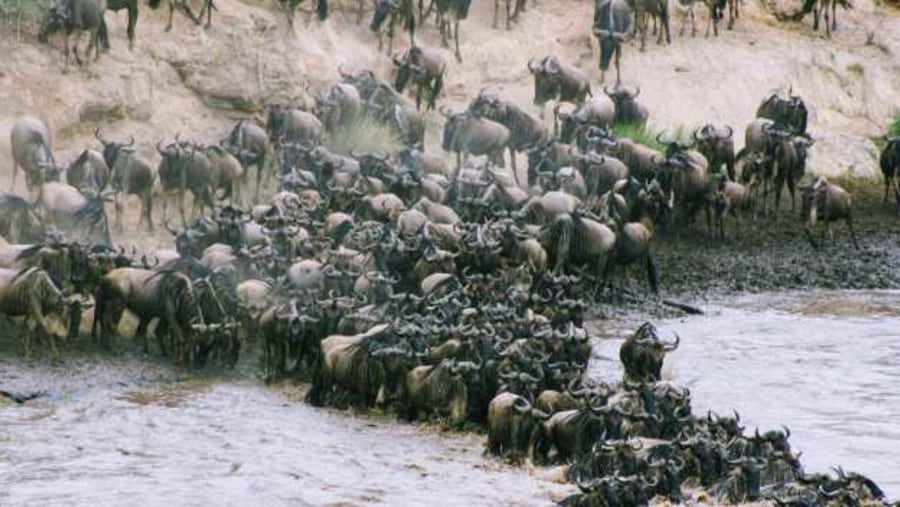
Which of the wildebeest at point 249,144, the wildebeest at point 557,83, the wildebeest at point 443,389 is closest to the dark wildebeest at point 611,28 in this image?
the wildebeest at point 557,83

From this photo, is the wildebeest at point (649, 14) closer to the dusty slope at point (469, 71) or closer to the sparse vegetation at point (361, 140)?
the dusty slope at point (469, 71)

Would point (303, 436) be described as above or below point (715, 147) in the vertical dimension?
below

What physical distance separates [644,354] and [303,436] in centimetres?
380

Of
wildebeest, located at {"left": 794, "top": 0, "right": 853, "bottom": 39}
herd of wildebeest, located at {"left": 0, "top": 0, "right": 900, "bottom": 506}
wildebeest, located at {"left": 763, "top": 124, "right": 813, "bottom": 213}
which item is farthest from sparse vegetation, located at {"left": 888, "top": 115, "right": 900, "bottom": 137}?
wildebeest, located at {"left": 763, "top": 124, "right": 813, "bottom": 213}

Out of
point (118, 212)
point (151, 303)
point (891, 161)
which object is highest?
point (891, 161)

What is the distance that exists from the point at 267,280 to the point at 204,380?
1.89 m

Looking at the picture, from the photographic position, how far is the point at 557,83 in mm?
33219

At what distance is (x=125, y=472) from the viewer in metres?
18.5

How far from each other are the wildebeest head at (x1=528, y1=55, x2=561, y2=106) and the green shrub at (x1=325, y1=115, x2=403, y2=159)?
10.7 ft

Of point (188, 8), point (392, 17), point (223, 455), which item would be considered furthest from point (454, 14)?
point (223, 455)

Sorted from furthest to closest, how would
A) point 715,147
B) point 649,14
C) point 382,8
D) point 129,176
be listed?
point 649,14, point 382,8, point 715,147, point 129,176

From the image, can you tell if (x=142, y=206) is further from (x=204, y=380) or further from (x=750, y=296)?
(x=750, y=296)

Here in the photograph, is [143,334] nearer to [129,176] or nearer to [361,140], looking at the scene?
[129,176]

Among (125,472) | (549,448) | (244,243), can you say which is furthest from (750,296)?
(125,472)
